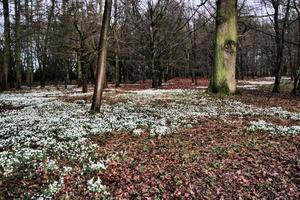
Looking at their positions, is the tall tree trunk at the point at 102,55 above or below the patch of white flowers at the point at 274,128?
above

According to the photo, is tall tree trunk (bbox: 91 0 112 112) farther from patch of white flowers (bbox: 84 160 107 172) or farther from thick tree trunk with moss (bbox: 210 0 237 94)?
thick tree trunk with moss (bbox: 210 0 237 94)

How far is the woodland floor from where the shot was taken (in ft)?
23.9

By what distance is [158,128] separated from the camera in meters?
12.0

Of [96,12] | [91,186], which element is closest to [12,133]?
[91,186]

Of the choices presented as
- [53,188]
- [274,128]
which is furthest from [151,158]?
[274,128]

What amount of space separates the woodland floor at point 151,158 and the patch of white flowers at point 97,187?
22mm

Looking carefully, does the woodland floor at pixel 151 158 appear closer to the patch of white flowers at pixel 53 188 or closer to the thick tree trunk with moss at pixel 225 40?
the patch of white flowers at pixel 53 188

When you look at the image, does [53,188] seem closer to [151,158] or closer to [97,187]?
[97,187]

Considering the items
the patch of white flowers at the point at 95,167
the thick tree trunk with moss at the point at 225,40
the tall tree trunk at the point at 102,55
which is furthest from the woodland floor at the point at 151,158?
the thick tree trunk with moss at the point at 225,40

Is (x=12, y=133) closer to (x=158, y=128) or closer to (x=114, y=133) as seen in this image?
(x=114, y=133)

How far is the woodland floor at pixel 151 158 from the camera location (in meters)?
7.27

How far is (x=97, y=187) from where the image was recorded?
7219mm

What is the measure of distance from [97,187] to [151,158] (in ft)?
7.15

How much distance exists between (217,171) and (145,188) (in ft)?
6.30
